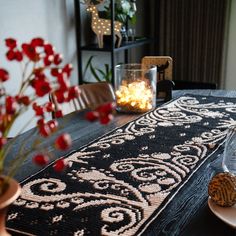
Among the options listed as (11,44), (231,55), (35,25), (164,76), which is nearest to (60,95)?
(11,44)

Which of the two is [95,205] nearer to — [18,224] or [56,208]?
[56,208]

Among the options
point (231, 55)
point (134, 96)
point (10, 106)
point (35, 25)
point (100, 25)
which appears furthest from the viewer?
point (231, 55)

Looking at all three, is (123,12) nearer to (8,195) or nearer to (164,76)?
(164,76)

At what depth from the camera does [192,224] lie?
3.30 ft

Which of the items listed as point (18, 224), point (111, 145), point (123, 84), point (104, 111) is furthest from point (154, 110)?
point (104, 111)


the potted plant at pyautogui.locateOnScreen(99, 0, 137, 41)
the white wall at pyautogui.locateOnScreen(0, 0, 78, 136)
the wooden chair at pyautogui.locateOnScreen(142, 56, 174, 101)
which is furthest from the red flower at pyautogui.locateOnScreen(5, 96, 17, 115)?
the potted plant at pyautogui.locateOnScreen(99, 0, 137, 41)

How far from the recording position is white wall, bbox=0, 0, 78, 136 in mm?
2565

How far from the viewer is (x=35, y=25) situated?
2.81 m

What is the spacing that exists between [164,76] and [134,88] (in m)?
0.52

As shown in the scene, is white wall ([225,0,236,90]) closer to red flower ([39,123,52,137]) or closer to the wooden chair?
the wooden chair

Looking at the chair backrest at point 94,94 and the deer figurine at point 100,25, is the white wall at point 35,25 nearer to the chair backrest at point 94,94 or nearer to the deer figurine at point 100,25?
the deer figurine at point 100,25

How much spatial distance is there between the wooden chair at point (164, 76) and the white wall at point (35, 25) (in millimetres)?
856

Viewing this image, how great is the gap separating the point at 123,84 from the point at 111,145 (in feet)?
1.89

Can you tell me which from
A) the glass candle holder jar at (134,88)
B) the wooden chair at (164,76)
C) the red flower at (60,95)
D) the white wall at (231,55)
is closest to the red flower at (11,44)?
the red flower at (60,95)
